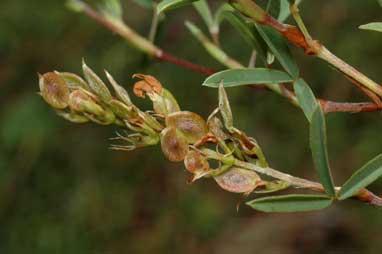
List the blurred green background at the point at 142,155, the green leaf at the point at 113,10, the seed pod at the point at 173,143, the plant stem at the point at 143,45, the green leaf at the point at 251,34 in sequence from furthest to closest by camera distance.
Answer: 1. the blurred green background at the point at 142,155
2. the green leaf at the point at 113,10
3. the plant stem at the point at 143,45
4. the green leaf at the point at 251,34
5. the seed pod at the point at 173,143

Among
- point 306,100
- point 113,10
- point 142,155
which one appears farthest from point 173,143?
point 142,155

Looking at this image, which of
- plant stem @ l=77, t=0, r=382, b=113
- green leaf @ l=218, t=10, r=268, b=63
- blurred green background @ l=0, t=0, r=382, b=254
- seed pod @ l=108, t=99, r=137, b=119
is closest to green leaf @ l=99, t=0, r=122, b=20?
plant stem @ l=77, t=0, r=382, b=113

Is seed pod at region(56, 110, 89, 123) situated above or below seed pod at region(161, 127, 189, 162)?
below

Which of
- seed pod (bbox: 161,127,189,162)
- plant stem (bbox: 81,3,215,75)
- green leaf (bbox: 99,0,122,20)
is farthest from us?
green leaf (bbox: 99,0,122,20)

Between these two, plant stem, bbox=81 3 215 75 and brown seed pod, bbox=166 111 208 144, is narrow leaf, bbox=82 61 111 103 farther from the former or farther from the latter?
plant stem, bbox=81 3 215 75

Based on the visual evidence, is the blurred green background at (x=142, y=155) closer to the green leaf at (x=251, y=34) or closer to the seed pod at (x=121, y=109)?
the green leaf at (x=251, y=34)

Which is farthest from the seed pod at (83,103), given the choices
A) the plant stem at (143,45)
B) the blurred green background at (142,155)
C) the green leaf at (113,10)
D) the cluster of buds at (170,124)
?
the blurred green background at (142,155)

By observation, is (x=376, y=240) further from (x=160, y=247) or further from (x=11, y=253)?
(x=11, y=253)

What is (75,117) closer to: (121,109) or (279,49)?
(121,109)
